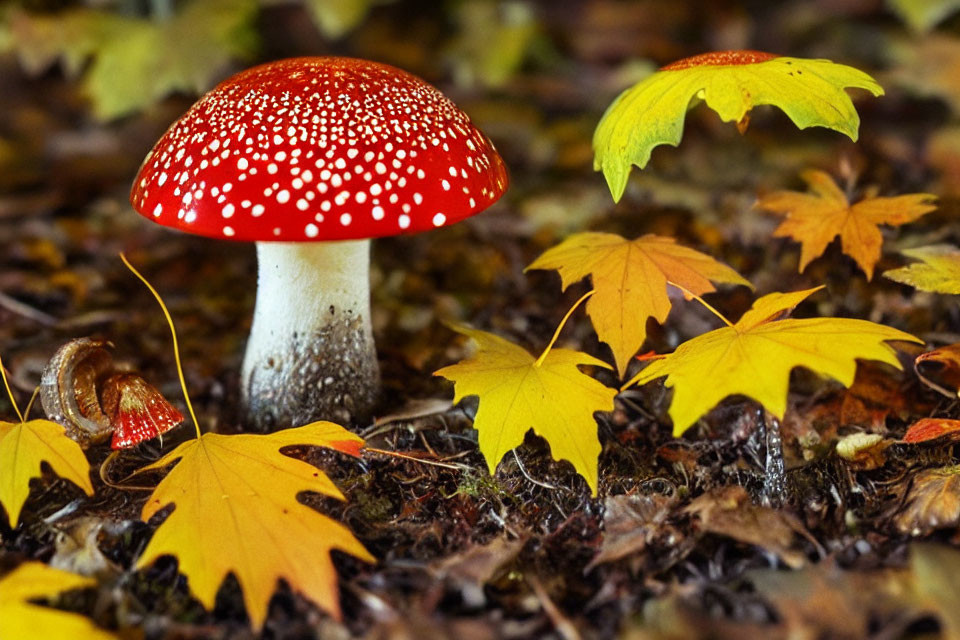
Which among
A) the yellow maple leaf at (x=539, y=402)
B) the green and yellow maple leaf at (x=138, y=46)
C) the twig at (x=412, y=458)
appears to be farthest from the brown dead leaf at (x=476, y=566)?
the green and yellow maple leaf at (x=138, y=46)

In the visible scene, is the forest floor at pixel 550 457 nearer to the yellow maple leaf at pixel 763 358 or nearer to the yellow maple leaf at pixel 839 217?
the yellow maple leaf at pixel 839 217

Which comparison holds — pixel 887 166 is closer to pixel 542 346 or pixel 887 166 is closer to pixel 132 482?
pixel 542 346

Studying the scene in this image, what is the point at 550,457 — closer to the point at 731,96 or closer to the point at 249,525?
the point at 249,525

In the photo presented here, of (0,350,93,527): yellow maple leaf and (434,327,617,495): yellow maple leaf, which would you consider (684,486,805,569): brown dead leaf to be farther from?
(0,350,93,527): yellow maple leaf

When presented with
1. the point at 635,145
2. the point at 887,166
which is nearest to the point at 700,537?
the point at 635,145

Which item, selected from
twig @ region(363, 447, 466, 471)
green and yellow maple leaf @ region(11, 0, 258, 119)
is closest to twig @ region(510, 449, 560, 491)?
twig @ region(363, 447, 466, 471)
